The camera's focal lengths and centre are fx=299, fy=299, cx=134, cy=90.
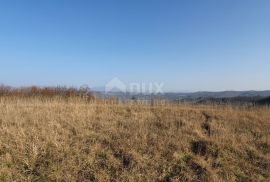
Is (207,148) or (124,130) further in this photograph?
(124,130)

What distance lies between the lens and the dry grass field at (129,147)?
6.89 m

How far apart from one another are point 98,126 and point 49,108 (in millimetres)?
3263

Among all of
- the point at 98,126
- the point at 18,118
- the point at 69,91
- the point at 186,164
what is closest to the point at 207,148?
the point at 186,164

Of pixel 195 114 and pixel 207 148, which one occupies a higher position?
pixel 195 114

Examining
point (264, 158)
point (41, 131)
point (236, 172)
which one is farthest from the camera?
point (41, 131)

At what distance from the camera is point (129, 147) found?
26.1 feet

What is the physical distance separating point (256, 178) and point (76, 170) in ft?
13.9

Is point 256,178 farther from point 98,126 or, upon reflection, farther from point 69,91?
point 69,91

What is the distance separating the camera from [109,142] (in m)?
8.28

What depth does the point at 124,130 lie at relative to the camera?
30.4ft

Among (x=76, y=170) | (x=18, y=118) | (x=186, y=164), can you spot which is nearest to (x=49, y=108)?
(x=18, y=118)

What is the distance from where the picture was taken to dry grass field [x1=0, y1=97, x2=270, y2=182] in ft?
22.6

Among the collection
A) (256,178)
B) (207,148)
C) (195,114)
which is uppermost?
(195,114)

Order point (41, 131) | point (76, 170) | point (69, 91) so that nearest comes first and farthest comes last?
point (76, 170)
point (41, 131)
point (69, 91)
